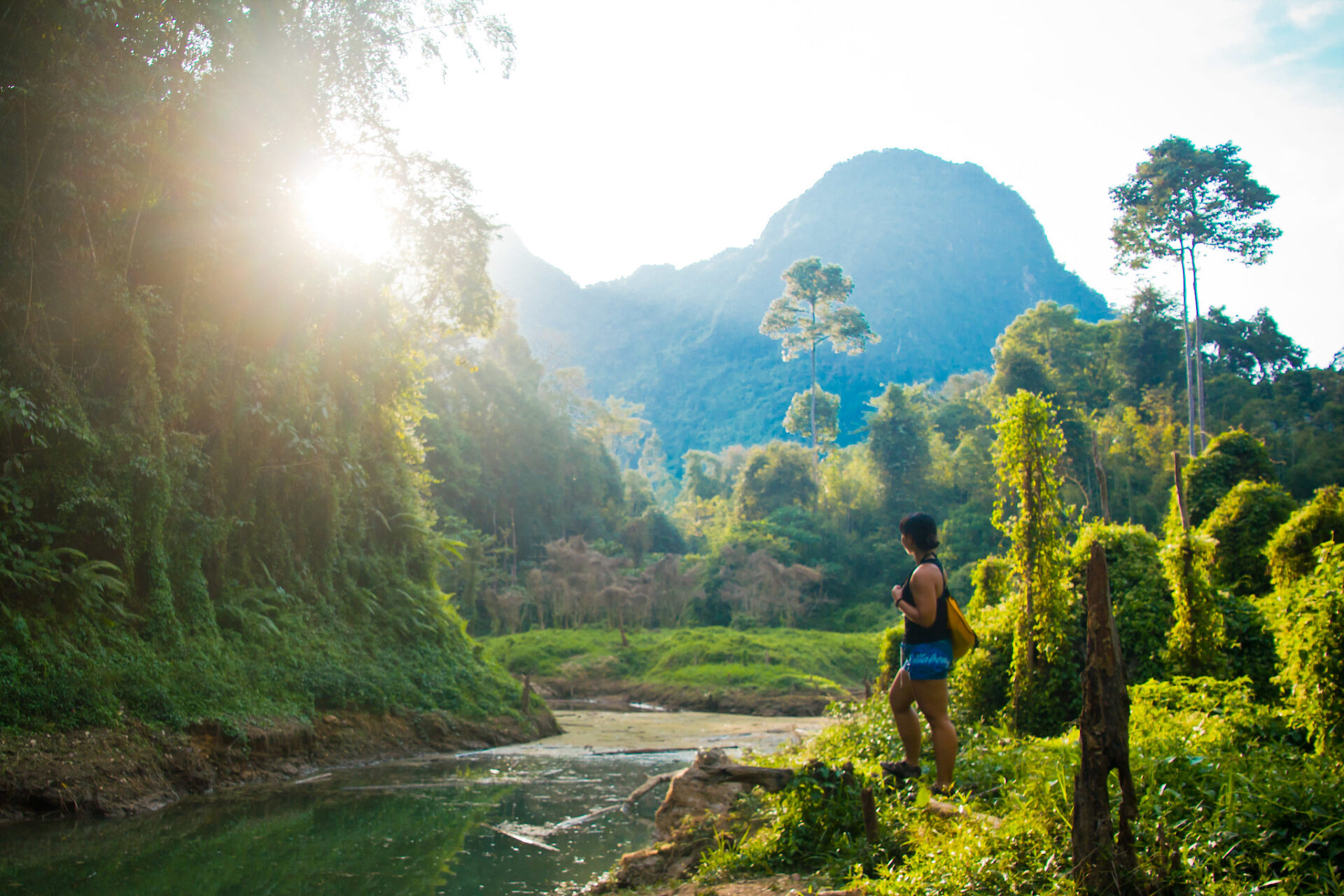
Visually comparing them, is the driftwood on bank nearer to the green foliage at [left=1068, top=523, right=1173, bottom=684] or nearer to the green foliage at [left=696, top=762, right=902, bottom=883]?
the green foliage at [left=696, top=762, right=902, bottom=883]

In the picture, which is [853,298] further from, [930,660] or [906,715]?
[930,660]

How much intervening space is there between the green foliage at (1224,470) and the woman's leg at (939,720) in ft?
46.1

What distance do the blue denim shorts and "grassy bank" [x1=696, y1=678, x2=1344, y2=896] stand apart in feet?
2.49

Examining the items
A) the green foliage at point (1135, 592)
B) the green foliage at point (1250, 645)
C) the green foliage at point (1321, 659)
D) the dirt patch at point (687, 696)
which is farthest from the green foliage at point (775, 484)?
the green foliage at point (1321, 659)

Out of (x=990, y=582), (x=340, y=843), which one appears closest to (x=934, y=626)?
(x=340, y=843)

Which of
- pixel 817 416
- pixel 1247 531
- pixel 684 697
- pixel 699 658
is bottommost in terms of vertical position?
pixel 684 697

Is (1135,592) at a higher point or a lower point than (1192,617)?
higher

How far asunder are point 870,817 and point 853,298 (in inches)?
4882

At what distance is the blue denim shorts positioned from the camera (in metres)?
5.16

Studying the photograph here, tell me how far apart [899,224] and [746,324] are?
36.4 metres

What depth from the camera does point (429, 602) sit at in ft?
55.5

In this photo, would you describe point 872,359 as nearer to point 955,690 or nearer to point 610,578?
point 610,578

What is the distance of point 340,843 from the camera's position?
8258 millimetres

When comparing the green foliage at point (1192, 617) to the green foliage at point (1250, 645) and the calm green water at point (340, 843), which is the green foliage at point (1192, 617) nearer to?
the green foliage at point (1250, 645)
